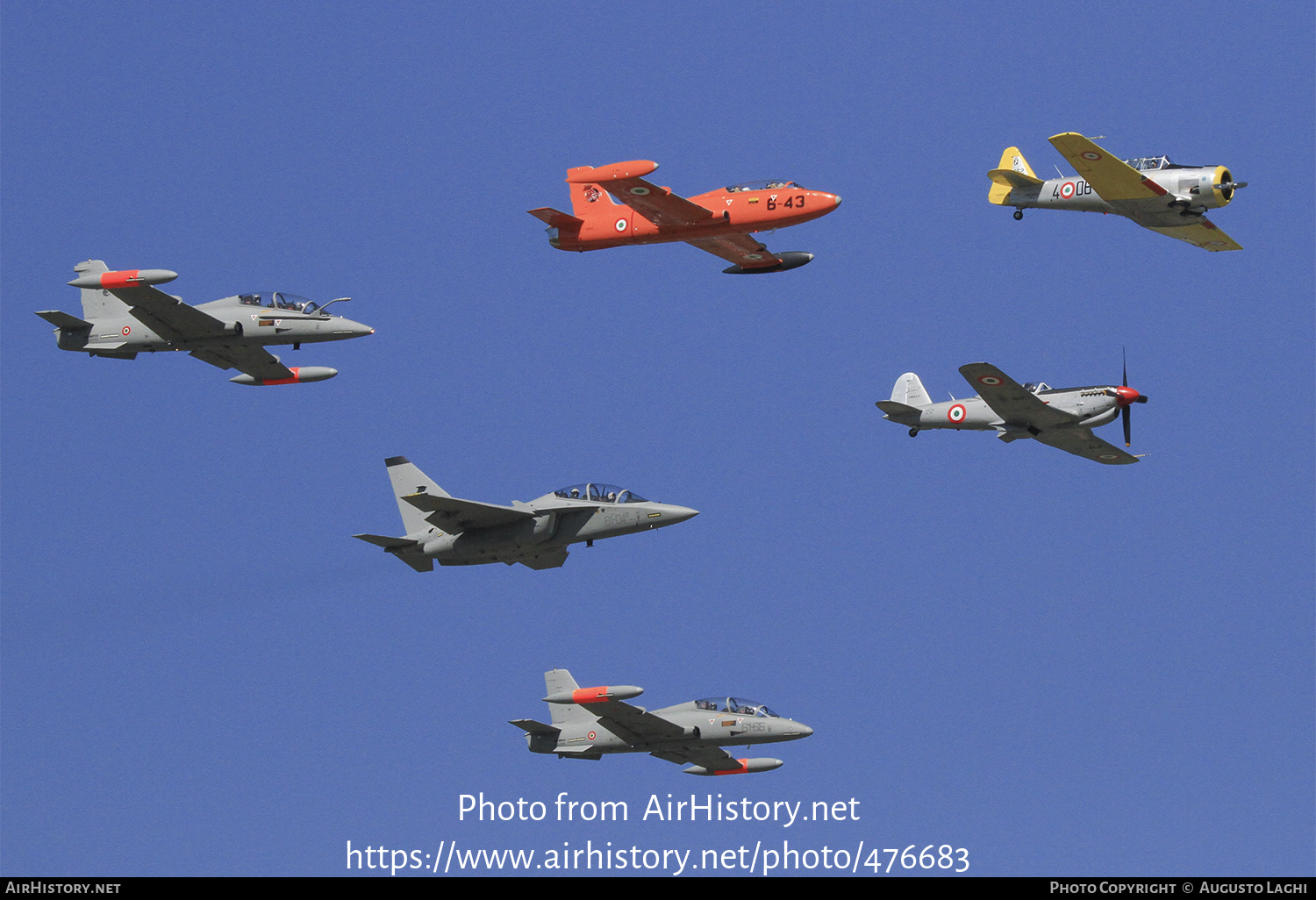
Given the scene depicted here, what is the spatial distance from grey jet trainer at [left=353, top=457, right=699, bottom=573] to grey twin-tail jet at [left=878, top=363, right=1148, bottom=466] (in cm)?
1226

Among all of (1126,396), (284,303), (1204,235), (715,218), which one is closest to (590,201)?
(715,218)

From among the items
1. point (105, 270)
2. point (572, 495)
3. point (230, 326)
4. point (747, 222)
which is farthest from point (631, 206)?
point (105, 270)

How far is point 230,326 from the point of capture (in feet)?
184

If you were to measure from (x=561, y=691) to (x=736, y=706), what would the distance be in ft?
22.4

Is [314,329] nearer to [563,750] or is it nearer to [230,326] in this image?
[230,326]

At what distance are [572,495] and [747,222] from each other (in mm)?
10476

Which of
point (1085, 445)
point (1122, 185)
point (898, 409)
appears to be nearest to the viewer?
point (1122, 185)

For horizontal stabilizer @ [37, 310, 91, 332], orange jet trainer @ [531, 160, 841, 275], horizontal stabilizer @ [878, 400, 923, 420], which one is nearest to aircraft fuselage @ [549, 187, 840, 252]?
orange jet trainer @ [531, 160, 841, 275]

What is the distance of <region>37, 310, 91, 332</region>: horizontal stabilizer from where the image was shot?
56531mm

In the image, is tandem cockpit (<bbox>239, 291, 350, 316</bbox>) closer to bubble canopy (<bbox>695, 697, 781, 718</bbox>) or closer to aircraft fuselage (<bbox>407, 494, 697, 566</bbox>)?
aircraft fuselage (<bbox>407, 494, 697, 566</bbox>)

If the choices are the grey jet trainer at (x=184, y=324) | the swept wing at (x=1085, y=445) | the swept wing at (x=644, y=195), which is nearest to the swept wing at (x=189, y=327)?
the grey jet trainer at (x=184, y=324)

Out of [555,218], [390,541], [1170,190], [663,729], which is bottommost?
[663,729]

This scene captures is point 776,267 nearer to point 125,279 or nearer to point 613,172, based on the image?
point 613,172

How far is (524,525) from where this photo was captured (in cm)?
5488
